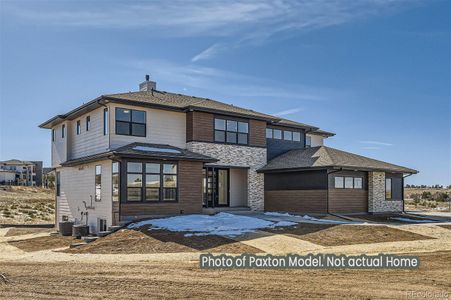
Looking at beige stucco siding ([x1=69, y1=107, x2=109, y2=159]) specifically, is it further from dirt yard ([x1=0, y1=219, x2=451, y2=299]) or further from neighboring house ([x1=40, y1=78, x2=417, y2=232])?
dirt yard ([x1=0, y1=219, x2=451, y2=299])

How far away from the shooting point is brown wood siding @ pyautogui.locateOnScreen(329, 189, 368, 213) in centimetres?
2283

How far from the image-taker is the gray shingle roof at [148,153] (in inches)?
730

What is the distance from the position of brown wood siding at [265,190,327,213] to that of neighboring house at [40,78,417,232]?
0.06 m

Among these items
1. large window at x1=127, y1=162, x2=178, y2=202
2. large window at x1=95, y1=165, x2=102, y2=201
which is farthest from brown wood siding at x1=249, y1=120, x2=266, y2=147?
large window at x1=95, y1=165, x2=102, y2=201

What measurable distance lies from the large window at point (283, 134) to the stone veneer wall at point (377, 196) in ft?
20.5

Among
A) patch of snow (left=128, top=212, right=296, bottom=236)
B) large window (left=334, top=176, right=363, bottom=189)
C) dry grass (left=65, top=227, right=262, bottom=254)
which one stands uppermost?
large window (left=334, top=176, right=363, bottom=189)

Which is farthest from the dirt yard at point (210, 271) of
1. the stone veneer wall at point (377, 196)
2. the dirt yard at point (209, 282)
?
the stone veneer wall at point (377, 196)

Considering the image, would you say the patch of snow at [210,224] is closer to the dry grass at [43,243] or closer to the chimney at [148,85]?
the dry grass at [43,243]

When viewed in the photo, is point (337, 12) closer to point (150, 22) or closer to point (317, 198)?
point (150, 22)

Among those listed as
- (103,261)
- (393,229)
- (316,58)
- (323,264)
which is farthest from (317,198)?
(103,261)

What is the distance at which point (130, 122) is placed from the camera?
68.5ft

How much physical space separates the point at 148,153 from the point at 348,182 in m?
11.5

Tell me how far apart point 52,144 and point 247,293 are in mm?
22167

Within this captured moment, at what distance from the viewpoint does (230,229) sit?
662 inches
